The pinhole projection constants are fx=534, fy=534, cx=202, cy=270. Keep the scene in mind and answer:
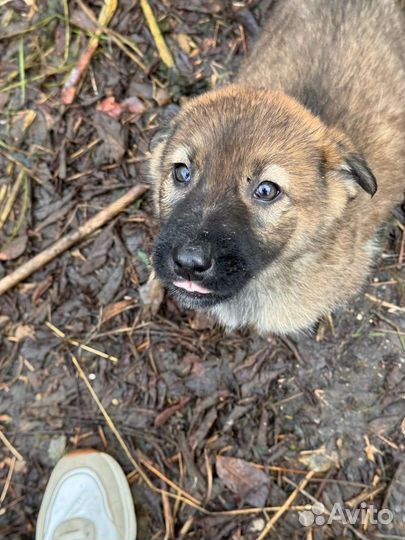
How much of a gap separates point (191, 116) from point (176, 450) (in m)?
2.19

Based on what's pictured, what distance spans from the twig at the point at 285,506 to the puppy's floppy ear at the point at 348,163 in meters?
1.95

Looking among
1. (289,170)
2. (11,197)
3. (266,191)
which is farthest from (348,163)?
(11,197)

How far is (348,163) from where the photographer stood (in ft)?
8.68

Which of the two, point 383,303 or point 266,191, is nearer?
point 266,191

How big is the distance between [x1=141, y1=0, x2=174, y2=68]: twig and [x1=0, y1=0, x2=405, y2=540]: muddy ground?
0.05m

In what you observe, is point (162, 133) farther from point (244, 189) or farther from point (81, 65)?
point (81, 65)

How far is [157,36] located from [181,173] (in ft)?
6.56

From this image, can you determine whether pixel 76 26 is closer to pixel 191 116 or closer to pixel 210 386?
pixel 191 116

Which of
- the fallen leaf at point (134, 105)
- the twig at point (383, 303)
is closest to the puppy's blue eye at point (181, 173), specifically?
the fallen leaf at point (134, 105)

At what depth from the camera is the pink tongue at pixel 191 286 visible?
255cm

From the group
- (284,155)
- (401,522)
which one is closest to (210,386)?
(401,522)

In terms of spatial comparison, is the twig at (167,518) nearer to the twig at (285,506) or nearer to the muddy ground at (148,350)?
the muddy ground at (148,350)

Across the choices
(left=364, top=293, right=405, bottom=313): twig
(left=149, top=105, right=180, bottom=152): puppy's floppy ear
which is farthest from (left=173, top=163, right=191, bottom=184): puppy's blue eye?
(left=364, top=293, right=405, bottom=313): twig

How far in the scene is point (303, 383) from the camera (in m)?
3.61
